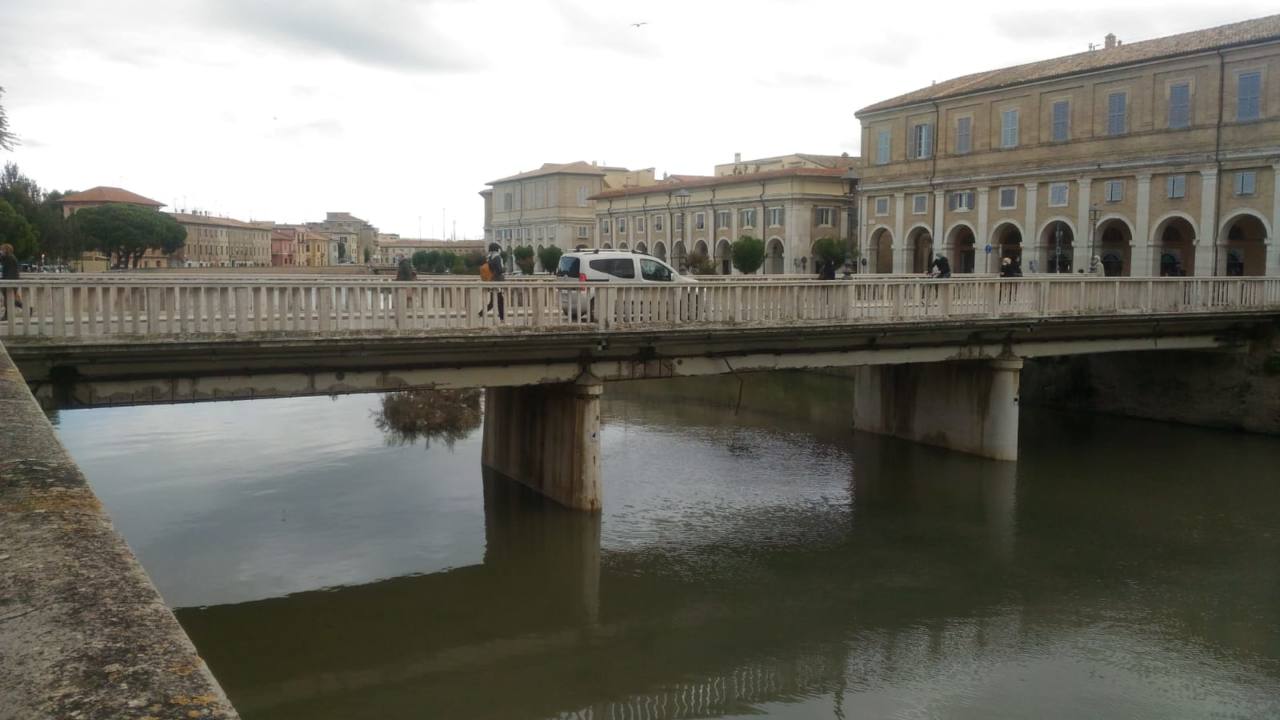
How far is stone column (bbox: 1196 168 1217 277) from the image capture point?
46000 millimetres

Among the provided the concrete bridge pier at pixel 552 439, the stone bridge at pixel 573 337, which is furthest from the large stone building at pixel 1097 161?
the concrete bridge pier at pixel 552 439

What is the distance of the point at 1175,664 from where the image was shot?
43.7ft

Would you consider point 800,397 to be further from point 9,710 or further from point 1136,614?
point 9,710

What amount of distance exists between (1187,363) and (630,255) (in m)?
18.5

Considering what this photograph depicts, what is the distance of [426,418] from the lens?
3012 cm

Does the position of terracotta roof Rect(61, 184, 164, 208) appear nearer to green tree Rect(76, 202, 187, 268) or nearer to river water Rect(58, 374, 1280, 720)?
green tree Rect(76, 202, 187, 268)

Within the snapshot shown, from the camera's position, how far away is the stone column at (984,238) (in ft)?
188

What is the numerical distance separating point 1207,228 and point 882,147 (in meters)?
21.9

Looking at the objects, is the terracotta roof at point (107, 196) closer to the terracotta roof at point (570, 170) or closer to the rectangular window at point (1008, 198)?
the terracotta roof at point (570, 170)

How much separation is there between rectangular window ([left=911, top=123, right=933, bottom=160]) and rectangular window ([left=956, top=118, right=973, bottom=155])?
2.13 meters

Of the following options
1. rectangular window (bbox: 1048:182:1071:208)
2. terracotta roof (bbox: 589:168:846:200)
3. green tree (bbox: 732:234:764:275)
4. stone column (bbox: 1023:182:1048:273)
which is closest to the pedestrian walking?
stone column (bbox: 1023:182:1048:273)

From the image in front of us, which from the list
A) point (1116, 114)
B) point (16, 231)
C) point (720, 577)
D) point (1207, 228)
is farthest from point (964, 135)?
point (16, 231)

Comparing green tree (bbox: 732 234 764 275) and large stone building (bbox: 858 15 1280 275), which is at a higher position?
large stone building (bbox: 858 15 1280 275)

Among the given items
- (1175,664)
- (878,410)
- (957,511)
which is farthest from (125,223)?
(1175,664)
